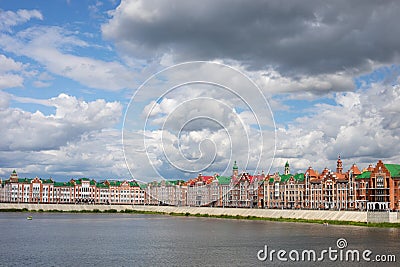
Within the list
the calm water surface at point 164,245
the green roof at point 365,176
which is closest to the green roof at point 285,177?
the green roof at point 365,176

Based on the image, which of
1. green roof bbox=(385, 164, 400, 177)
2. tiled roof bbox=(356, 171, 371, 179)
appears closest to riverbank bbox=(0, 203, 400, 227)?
tiled roof bbox=(356, 171, 371, 179)

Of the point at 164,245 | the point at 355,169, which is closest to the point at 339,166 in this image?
the point at 355,169

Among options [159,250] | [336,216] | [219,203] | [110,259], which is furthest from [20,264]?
[219,203]

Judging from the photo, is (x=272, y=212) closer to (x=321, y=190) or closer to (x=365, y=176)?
(x=321, y=190)

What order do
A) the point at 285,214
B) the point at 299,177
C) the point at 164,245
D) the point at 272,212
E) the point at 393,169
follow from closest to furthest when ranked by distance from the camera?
the point at 164,245, the point at 393,169, the point at 285,214, the point at 272,212, the point at 299,177

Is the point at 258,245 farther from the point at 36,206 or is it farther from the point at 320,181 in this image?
the point at 36,206

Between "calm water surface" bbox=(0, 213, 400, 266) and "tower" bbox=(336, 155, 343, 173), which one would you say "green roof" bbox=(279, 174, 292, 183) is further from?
"calm water surface" bbox=(0, 213, 400, 266)

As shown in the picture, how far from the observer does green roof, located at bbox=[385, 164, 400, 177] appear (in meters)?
129

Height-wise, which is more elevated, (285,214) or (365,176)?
(365,176)

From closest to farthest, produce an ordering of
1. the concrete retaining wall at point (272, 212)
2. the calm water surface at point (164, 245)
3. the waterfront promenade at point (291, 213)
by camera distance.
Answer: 1. the calm water surface at point (164, 245)
2. the waterfront promenade at point (291, 213)
3. the concrete retaining wall at point (272, 212)

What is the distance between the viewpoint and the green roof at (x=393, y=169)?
129m

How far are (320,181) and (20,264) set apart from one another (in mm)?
110441

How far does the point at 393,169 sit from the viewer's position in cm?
13150

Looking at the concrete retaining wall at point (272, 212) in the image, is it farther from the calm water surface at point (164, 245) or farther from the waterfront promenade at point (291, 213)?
the calm water surface at point (164, 245)
